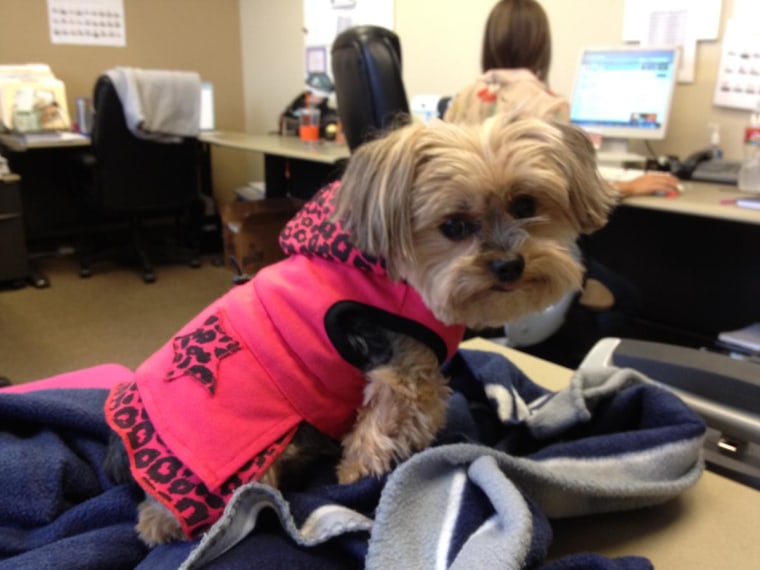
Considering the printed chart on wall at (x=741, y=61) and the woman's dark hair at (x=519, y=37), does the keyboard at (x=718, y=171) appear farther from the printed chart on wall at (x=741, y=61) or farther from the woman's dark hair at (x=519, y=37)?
the woman's dark hair at (x=519, y=37)

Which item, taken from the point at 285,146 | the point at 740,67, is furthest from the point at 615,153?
the point at 285,146

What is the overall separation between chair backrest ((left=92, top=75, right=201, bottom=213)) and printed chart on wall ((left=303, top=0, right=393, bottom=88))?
1.04 metres

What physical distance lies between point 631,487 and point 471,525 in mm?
198

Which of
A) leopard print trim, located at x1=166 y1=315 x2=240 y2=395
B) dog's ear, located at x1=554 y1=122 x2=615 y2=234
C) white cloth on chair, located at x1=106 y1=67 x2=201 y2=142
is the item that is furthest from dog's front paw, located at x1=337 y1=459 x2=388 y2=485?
white cloth on chair, located at x1=106 y1=67 x2=201 y2=142

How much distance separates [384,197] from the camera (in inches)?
33.6

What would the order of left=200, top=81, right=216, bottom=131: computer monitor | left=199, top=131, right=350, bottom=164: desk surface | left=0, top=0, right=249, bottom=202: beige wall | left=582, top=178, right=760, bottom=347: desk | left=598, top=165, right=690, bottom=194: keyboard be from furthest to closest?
left=200, top=81, right=216, bottom=131: computer monitor → left=0, top=0, right=249, bottom=202: beige wall → left=199, top=131, right=350, bottom=164: desk surface → left=582, top=178, right=760, bottom=347: desk → left=598, top=165, right=690, bottom=194: keyboard

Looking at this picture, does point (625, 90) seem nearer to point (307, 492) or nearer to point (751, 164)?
point (751, 164)

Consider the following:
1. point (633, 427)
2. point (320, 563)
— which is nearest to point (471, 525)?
point (320, 563)

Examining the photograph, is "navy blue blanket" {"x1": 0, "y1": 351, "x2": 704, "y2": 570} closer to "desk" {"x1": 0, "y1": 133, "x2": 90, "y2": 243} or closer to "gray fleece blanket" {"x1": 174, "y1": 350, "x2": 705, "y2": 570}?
"gray fleece blanket" {"x1": 174, "y1": 350, "x2": 705, "y2": 570}

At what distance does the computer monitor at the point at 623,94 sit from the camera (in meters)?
2.43

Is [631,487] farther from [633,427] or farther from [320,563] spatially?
[320,563]

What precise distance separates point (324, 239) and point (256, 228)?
283 cm

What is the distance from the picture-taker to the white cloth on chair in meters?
3.42

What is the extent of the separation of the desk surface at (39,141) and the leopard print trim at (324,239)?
3.16 meters
